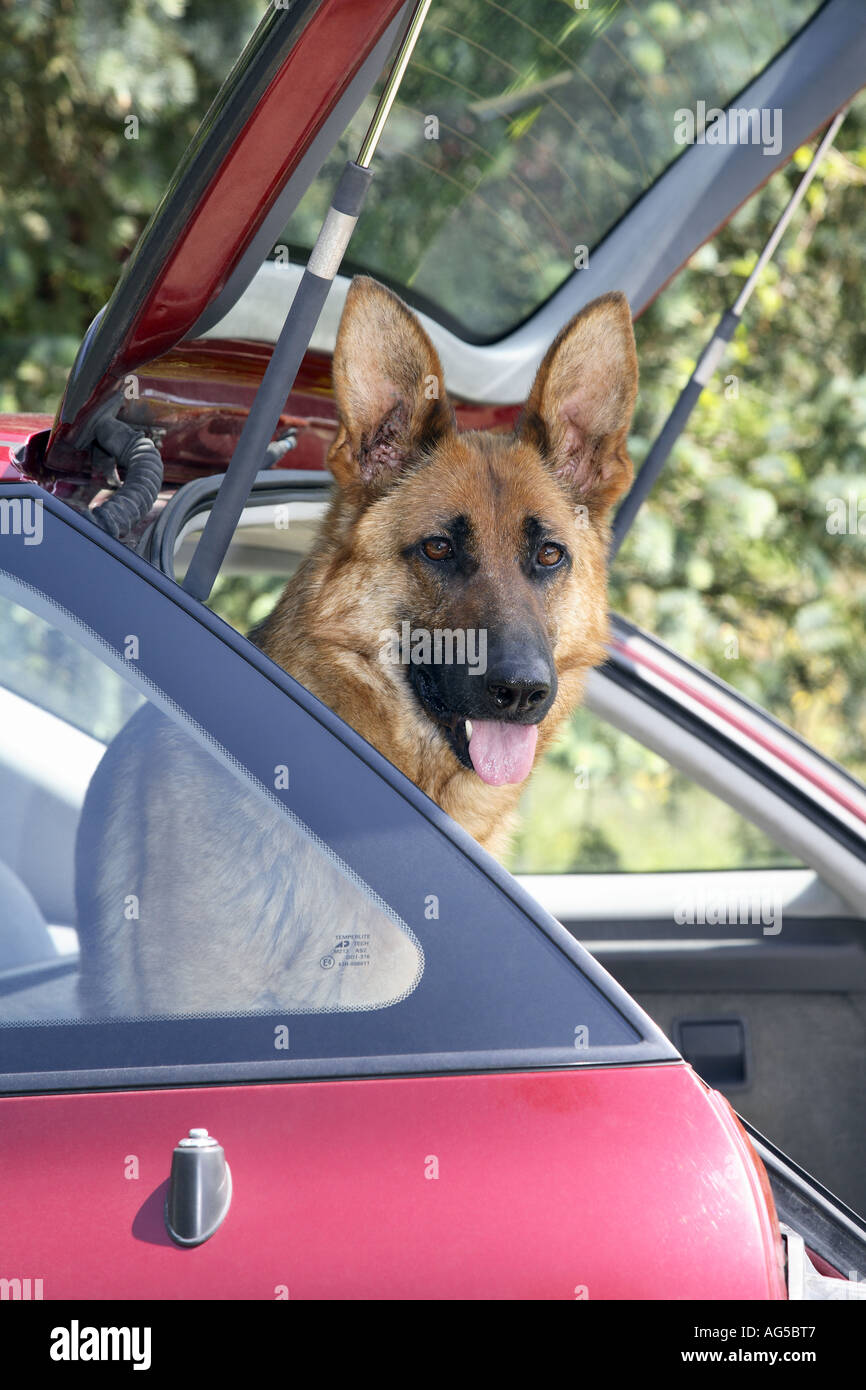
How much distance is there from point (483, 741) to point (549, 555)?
0.48 metres

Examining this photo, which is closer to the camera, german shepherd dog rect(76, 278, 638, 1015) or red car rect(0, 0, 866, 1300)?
red car rect(0, 0, 866, 1300)

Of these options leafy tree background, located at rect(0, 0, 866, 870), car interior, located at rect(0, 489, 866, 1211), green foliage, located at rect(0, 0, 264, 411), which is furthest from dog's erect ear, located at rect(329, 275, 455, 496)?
green foliage, located at rect(0, 0, 264, 411)

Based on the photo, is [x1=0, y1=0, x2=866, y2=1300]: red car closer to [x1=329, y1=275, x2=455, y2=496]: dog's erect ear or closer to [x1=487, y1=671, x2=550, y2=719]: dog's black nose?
[x1=329, y1=275, x2=455, y2=496]: dog's erect ear

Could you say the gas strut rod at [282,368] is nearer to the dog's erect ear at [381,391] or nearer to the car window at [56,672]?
the car window at [56,672]

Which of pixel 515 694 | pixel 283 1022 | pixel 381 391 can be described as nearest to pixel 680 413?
pixel 381 391

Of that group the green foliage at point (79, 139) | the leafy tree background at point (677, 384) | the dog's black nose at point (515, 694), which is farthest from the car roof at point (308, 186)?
the green foliage at point (79, 139)

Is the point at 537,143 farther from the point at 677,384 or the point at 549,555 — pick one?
the point at 677,384

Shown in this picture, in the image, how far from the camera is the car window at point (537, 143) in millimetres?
1794

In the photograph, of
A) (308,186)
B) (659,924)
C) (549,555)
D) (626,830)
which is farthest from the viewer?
(626,830)

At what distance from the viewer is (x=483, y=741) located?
196 cm

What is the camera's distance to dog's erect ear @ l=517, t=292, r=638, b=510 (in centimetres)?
189

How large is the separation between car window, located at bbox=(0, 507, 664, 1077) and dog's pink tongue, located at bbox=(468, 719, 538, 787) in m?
0.79

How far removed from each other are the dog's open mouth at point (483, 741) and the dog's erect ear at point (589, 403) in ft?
1.84
